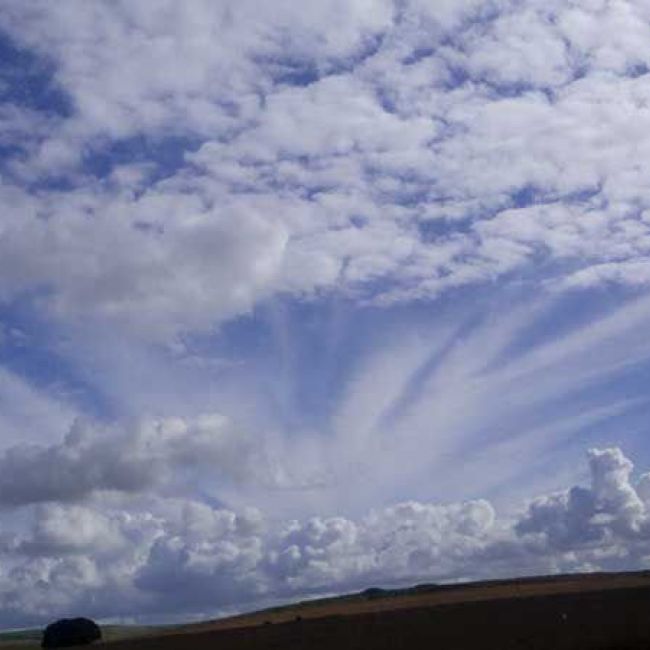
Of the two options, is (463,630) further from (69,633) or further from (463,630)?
(69,633)

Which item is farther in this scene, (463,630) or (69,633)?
(69,633)

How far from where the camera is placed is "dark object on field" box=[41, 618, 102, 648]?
6706 centimetres

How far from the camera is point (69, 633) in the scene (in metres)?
67.5

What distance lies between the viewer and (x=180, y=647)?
49531mm

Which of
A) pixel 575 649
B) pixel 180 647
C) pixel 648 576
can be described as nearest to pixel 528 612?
pixel 575 649

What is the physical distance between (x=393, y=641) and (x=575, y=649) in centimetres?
800

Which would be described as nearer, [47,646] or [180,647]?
[180,647]

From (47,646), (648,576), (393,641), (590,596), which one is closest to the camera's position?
(393,641)

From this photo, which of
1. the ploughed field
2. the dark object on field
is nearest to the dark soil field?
the ploughed field

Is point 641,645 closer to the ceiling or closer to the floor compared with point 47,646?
closer to the floor

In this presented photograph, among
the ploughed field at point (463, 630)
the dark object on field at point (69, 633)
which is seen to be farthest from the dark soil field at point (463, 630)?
the dark object on field at point (69, 633)

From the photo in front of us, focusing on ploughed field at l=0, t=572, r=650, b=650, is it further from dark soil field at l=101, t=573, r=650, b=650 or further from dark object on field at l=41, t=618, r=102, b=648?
dark object on field at l=41, t=618, r=102, b=648

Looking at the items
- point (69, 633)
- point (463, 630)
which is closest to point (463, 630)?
point (463, 630)

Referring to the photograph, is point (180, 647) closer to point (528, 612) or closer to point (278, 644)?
point (278, 644)
